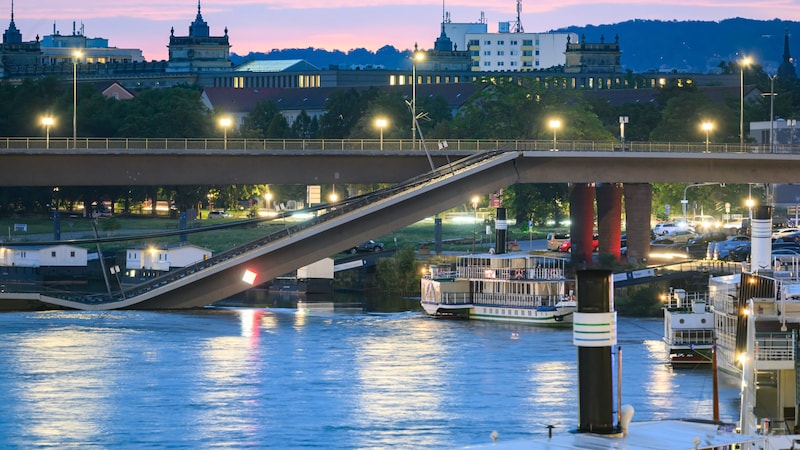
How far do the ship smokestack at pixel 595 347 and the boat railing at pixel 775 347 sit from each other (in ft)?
57.3

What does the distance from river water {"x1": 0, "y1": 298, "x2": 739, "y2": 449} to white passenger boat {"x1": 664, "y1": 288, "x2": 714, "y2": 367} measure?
81 centimetres

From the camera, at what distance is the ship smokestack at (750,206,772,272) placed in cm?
6844

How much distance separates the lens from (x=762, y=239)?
69000 millimetres

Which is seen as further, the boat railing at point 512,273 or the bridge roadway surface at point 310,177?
the boat railing at point 512,273

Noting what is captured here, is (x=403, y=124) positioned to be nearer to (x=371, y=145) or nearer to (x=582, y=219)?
(x=371, y=145)

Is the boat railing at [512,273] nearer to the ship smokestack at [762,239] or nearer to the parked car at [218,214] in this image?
the ship smokestack at [762,239]

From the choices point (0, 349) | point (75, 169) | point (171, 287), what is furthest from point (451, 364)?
point (75, 169)

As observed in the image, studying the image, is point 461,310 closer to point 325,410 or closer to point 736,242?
point 736,242

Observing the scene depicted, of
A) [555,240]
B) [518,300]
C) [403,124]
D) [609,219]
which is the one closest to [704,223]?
[555,240]

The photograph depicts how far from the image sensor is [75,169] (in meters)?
97.8

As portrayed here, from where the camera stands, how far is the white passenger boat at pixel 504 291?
94188 mm

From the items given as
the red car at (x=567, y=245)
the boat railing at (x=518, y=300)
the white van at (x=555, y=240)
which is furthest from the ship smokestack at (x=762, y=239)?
the white van at (x=555, y=240)

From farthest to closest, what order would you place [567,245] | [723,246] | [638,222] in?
[567,245] < [638,222] < [723,246]

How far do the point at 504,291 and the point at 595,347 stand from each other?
57864 millimetres
